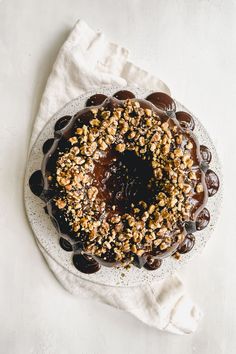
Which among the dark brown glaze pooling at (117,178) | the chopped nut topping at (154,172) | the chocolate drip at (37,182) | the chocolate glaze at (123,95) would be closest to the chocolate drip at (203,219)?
the dark brown glaze pooling at (117,178)

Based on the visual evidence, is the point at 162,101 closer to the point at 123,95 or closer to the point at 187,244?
the point at 123,95

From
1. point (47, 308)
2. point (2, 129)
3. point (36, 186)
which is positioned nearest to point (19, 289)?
point (47, 308)

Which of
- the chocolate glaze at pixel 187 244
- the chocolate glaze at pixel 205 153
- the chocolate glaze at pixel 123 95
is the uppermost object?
the chocolate glaze at pixel 123 95

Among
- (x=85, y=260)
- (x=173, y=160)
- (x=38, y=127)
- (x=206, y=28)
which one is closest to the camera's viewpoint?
(x=173, y=160)

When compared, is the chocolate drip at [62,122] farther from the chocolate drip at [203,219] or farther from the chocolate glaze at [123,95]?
the chocolate drip at [203,219]

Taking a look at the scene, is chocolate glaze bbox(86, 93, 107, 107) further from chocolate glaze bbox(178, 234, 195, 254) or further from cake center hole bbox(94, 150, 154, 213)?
chocolate glaze bbox(178, 234, 195, 254)

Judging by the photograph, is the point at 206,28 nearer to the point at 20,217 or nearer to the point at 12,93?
the point at 12,93
